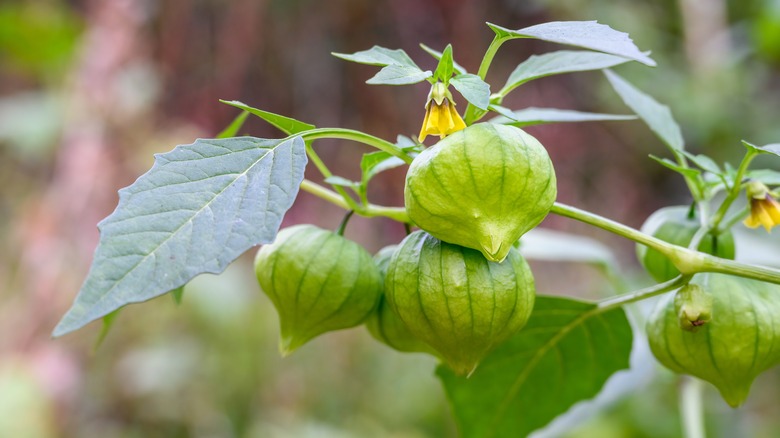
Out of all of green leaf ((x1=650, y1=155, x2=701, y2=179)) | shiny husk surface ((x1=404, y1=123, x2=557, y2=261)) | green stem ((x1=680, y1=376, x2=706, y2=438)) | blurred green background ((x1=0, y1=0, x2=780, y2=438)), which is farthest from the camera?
blurred green background ((x1=0, y1=0, x2=780, y2=438))

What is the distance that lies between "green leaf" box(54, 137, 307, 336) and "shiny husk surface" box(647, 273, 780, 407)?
359 mm

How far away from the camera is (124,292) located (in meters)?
0.43

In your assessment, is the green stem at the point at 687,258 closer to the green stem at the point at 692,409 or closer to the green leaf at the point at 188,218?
the green leaf at the point at 188,218

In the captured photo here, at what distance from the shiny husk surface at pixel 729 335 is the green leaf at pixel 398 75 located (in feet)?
0.98

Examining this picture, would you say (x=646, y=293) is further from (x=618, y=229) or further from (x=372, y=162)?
(x=372, y=162)

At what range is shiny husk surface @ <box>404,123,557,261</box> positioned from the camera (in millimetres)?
535

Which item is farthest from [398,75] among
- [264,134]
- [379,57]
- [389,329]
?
[264,134]

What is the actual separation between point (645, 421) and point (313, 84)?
8.32 ft

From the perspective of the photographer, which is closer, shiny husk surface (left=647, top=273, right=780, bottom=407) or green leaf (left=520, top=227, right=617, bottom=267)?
shiny husk surface (left=647, top=273, right=780, bottom=407)

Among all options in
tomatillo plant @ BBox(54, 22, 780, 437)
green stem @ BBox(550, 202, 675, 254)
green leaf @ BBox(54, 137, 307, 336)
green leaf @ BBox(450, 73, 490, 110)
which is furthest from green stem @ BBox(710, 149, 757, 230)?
green leaf @ BBox(54, 137, 307, 336)

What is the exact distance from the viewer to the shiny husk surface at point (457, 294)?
57cm

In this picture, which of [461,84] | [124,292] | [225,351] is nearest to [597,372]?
[461,84]

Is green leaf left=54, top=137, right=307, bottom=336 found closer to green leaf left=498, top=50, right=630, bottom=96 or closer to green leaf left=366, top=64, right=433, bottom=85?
green leaf left=366, top=64, right=433, bottom=85

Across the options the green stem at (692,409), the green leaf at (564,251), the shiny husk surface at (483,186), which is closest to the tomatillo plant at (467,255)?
the shiny husk surface at (483,186)
